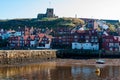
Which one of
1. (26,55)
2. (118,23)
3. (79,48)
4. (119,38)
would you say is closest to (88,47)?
(79,48)

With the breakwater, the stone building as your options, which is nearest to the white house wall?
the breakwater

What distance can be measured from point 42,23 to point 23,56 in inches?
2778

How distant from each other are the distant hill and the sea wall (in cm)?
5372

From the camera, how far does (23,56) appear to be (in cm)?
6869

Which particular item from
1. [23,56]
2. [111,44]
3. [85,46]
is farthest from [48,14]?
[23,56]

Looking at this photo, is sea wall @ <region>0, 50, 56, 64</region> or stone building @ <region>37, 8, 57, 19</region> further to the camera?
stone building @ <region>37, 8, 57, 19</region>

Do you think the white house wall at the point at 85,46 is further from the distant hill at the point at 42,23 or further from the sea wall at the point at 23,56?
the distant hill at the point at 42,23

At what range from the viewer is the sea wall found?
62.7 metres

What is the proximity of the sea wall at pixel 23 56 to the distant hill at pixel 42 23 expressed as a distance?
176ft

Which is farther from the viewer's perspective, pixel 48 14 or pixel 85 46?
pixel 48 14

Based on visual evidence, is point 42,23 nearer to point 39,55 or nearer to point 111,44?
point 111,44

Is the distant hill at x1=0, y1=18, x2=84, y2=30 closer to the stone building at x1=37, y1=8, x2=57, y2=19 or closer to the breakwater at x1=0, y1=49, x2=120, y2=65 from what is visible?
the stone building at x1=37, y1=8, x2=57, y2=19

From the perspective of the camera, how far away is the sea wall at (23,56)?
62688mm

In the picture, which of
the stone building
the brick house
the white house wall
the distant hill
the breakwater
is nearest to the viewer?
the breakwater
